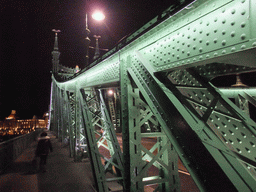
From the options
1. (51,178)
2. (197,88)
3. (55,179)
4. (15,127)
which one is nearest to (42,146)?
(51,178)

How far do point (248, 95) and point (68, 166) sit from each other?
25.2 ft

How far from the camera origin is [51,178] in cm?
662

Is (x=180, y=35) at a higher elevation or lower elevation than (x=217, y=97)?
higher

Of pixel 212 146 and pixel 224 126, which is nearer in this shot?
pixel 212 146

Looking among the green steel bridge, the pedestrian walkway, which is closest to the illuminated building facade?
the pedestrian walkway

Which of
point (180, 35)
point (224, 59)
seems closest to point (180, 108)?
point (224, 59)

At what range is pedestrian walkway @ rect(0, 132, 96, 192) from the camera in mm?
5686

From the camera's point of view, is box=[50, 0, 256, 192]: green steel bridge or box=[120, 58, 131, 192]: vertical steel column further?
box=[120, 58, 131, 192]: vertical steel column

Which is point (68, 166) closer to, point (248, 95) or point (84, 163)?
point (84, 163)

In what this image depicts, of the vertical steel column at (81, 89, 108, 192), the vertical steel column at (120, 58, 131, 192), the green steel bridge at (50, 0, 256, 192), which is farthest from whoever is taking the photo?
the vertical steel column at (81, 89, 108, 192)

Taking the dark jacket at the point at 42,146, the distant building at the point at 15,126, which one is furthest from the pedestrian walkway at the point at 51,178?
the distant building at the point at 15,126

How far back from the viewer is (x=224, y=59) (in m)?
1.58

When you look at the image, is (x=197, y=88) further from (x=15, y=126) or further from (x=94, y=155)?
(x=15, y=126)

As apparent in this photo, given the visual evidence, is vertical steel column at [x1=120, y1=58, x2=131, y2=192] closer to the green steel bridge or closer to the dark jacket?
the green steel bridge
